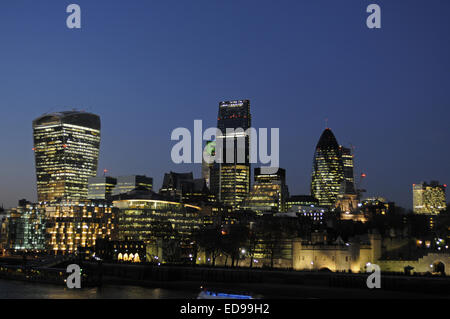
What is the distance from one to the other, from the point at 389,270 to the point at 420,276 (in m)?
13.3

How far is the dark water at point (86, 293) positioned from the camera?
77875 millimetres

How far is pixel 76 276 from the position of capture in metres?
96.6

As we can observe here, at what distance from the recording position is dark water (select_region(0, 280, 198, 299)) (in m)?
77.9

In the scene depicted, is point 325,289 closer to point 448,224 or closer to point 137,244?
point 448,224

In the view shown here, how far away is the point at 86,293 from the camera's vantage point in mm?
83812

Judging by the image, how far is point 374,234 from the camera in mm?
103188
